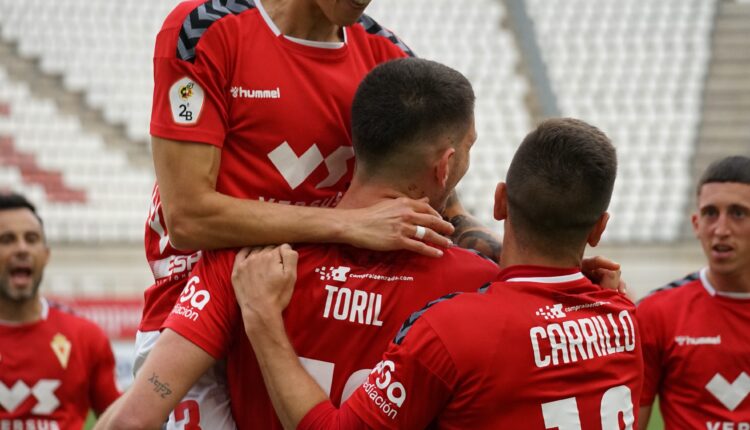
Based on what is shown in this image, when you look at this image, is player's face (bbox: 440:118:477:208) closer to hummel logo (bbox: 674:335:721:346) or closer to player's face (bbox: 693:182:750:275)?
hummel logo (bbox: 674:335:721:346)

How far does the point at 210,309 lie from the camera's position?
2.91m

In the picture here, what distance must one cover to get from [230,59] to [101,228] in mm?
9451

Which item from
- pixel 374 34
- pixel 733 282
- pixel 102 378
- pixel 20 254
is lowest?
pixel 102 378

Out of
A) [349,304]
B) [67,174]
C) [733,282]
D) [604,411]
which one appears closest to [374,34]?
[349,304]

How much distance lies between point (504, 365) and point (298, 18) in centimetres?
119

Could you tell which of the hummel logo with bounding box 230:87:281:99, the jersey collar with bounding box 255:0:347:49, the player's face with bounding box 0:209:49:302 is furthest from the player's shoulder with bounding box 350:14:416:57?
the player's face with bounding box 0:209:49:302

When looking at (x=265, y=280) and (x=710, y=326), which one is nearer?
(x=265, y=280)

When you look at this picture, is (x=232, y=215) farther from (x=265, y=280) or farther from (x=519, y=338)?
(x=519, y=338)

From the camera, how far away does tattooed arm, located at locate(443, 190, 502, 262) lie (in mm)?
3375

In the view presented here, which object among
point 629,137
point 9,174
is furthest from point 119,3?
point 629,137

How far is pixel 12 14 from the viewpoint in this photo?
14648mm

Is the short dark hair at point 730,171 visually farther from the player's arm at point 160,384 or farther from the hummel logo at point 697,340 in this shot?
the player's arm at point 160,384

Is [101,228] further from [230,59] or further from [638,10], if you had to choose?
[230,59]

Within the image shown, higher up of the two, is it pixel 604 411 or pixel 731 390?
pixel 604 411
